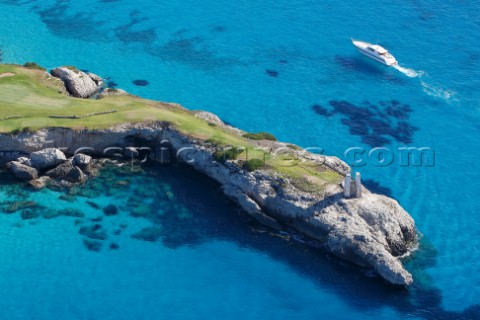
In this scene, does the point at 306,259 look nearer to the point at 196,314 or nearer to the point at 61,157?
the point at 196,314

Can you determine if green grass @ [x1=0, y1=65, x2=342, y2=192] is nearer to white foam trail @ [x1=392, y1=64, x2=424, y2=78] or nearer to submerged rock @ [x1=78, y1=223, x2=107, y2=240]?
submerged rock @ [x1=78, y1=223, x2=107, y2=240]

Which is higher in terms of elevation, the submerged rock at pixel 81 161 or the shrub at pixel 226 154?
the shrub at pixel 226 154

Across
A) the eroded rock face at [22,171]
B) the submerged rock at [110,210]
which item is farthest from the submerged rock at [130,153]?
the eroded rock face at [22,171]

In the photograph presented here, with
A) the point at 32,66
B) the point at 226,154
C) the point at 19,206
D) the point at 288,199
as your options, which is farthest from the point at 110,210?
the point at 32,66

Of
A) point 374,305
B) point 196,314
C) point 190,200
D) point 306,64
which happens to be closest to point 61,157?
point 190,200

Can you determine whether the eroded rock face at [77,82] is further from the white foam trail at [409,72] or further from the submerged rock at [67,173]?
the white foam trail at [409,72]

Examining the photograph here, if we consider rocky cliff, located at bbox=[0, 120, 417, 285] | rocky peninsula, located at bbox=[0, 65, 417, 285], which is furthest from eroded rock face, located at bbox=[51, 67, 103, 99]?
rocky cliff, located at bbox=[0, 120, 417, 285]
